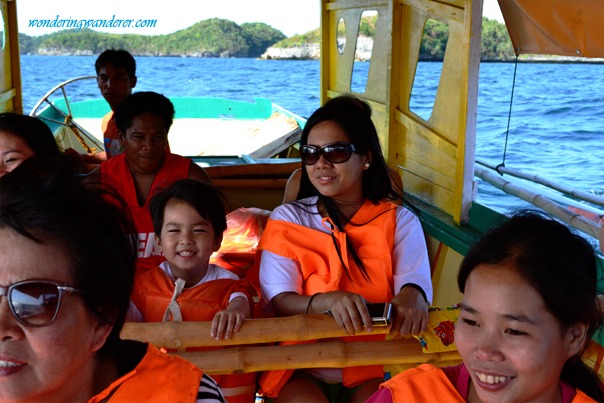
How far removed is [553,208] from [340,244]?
1.58 m

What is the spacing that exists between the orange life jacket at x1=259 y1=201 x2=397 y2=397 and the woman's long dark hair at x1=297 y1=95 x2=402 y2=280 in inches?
1.0

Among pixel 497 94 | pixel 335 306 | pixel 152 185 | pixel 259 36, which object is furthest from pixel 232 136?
pixel 259 36

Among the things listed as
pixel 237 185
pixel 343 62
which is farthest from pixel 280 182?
pixel 343 62

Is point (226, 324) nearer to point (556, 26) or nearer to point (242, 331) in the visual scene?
point (242, 331)

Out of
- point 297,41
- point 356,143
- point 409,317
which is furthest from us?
point 297,41

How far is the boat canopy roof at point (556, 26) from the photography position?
331cm

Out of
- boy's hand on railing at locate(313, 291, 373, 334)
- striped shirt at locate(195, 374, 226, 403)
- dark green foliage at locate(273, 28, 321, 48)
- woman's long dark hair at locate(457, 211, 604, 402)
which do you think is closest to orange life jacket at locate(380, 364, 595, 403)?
woman's long dark hair at locate(457, 211, 604, 402)

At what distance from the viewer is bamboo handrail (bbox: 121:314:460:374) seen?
7.31 feet

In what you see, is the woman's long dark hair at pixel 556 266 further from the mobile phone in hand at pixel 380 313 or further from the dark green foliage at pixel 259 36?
the dark green foliage at pixel 259 36

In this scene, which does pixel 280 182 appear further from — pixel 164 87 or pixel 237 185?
pixel 164 87

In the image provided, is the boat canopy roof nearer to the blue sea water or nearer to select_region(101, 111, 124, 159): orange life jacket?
the blue sea water

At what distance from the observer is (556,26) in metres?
3.53

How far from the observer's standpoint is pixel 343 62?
6.17 meters

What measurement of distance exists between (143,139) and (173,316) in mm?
1342
